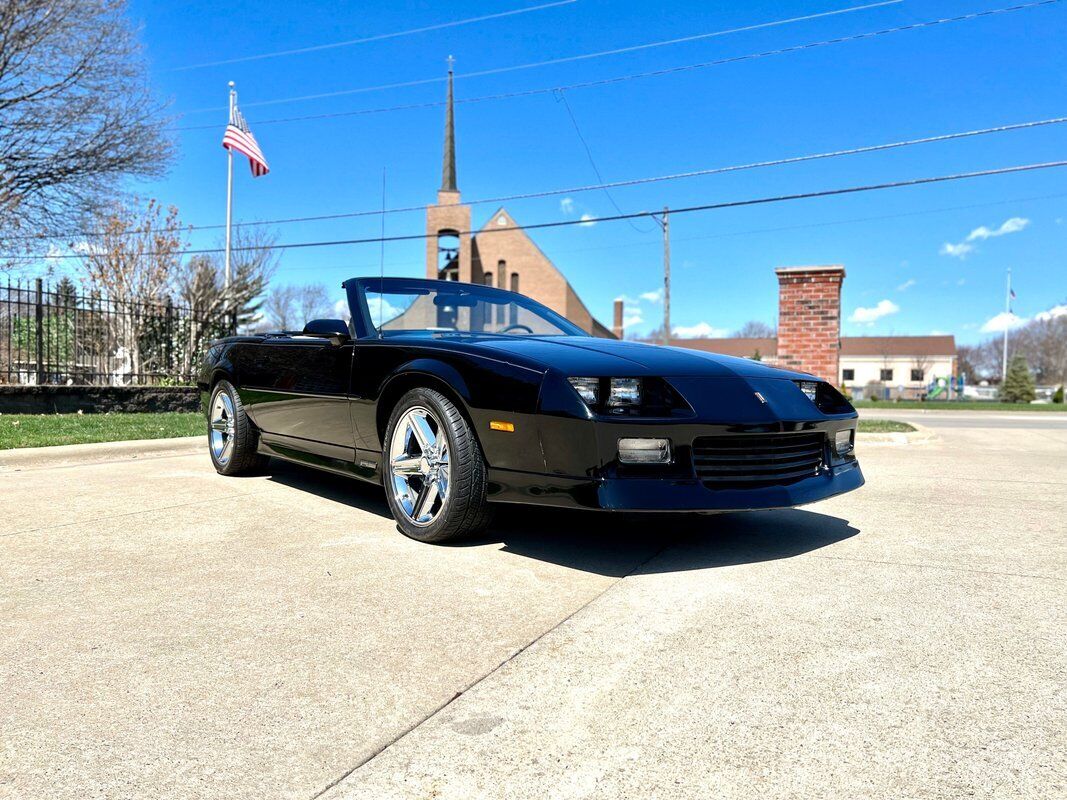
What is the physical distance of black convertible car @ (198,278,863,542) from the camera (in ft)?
9.92

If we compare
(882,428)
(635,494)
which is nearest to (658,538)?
(635,494)

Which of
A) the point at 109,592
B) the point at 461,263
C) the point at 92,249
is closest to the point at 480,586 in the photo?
the point at 109,592

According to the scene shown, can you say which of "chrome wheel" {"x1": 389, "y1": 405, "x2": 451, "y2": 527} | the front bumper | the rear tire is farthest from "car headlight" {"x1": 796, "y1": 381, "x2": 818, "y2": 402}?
the rear tire

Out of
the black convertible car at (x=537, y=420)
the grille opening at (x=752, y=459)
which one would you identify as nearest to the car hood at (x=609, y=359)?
the black convertible car at (x=537, y=420)

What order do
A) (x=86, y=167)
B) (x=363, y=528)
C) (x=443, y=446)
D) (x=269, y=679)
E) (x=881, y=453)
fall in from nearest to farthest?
(x=269, y=679), (x=443, y=446), (x=363, y=528), (x=881, y=453), (x=86, y=167)

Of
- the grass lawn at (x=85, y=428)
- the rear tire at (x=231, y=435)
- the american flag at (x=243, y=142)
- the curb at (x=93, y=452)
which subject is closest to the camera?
the rear tire at (x=231, y=435)

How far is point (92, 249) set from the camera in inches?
681

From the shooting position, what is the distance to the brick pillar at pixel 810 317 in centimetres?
1141

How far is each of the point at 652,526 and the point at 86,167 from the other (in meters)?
20.6

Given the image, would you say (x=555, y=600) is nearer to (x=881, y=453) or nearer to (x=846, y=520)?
(x=846, y=520)

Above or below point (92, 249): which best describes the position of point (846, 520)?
below

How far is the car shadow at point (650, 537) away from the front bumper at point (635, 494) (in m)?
0.12

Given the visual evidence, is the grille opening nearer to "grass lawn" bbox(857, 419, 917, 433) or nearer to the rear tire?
the rear tire

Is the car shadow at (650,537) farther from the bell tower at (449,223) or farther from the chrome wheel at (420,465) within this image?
the bell tower at (449,223)
